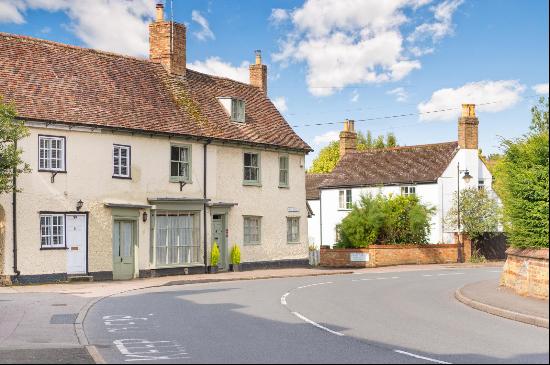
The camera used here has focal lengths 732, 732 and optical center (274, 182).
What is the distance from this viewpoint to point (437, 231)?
161 feet

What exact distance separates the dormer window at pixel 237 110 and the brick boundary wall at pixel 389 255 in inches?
409

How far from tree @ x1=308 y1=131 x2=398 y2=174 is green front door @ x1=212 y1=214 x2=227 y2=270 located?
52.7 meters

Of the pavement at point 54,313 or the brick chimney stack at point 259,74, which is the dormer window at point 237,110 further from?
the pavement at point 54,313

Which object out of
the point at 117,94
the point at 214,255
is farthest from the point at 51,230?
the point at 214,255

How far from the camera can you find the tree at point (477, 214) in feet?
150

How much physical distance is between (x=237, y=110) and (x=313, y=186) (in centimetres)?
2954

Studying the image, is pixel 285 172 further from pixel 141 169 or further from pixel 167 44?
pixel 141 169


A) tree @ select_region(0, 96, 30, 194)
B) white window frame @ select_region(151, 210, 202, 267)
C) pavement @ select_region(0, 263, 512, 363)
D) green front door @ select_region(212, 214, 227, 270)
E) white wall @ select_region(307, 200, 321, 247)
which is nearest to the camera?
pavement @ select_region(0, 263, 512, 363)

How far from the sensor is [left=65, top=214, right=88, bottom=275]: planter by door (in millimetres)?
27094

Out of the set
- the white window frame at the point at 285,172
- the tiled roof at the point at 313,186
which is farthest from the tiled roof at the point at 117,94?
the tiled roof at the point at 313,186

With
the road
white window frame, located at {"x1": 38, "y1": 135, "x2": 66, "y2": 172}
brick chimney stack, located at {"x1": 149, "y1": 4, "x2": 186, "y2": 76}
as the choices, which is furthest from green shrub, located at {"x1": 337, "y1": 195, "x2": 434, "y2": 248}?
white window frame, located at {"x1": 38, "y1": 135, "x2": 66, "y2": 172}

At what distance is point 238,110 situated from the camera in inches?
1409

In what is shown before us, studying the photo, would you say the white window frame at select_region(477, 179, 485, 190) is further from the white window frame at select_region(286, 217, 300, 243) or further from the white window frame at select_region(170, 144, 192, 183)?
the white window frame at select_region(170, 144, 192, 183)

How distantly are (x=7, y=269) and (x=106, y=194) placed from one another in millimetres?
4823
